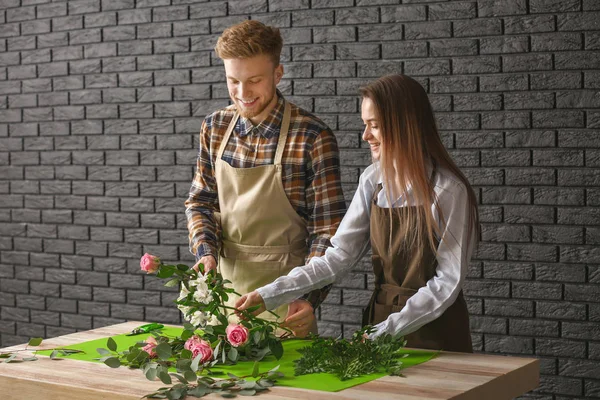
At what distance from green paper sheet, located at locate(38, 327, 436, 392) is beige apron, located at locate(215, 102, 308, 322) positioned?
1.35 ft

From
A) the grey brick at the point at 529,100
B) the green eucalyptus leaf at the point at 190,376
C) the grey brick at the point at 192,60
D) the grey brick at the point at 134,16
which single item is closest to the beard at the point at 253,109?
the green eucalyptus leaf at the point at 190,376

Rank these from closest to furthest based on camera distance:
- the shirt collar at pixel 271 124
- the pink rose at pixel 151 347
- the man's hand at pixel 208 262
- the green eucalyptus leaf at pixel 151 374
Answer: the green eucalyptus leaf at pixel 151 374
the pink rose at pixel 151 347
the man's hand at pixel 208 262
the shirt collar at pixel 271 124

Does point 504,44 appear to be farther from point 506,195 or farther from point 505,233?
point 505,233

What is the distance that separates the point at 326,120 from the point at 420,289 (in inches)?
77.7

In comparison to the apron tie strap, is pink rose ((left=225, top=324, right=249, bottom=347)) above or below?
below

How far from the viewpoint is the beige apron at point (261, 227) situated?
118 inches

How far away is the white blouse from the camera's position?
2.39 m

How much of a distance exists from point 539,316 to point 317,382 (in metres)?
2.10

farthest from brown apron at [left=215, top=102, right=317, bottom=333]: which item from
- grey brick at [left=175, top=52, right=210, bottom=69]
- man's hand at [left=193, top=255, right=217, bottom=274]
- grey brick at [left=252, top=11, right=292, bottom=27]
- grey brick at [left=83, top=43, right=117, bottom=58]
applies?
grey brick at [left=83, top=43, right=117, bottom=58]

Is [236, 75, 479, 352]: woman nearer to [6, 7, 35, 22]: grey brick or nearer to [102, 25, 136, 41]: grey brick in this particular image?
[102, 25, 136, 41]: grey brick

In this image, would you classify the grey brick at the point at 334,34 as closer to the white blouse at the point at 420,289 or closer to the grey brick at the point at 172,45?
the grey brick at the point at 172,45

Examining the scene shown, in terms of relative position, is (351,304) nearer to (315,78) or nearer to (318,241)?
(315,78)

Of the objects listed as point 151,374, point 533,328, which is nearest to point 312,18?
point 533,328

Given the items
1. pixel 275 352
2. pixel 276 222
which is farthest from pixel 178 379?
pixel 276 222
